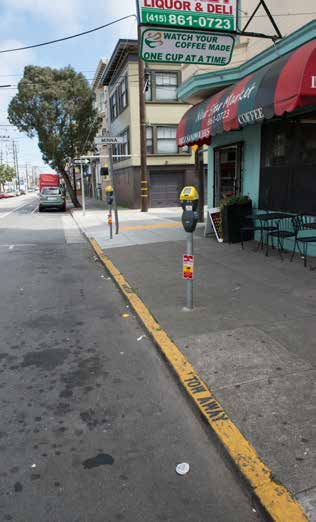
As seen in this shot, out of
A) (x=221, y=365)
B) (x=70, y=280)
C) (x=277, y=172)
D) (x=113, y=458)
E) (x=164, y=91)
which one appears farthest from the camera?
(x=164, y=91)

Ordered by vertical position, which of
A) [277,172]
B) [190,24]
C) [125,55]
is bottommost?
[277,172]

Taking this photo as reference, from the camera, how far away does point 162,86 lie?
23.0 metres

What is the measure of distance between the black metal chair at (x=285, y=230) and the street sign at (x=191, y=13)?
370 centimetres

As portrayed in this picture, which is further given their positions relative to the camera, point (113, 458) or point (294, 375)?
point (294, 375)

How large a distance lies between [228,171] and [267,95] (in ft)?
16.0

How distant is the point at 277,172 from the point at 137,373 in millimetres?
6376

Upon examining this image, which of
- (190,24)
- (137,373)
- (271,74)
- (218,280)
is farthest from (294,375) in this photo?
(190,24)

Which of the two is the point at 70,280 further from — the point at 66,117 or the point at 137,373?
the point at 66,117

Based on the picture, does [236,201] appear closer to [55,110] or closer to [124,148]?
[124,148]

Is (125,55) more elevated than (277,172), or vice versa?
(125,55)

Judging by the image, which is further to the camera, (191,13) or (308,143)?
(308,143)

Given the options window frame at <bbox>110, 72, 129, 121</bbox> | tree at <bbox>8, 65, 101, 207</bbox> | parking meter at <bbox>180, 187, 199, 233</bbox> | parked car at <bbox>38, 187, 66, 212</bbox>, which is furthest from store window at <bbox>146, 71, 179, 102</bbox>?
parking meter at <bbox>180, 187, 199, 233</bbox>

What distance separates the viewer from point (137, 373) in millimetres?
3768

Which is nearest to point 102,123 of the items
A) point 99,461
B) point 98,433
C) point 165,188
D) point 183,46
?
point 165,188
